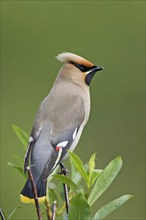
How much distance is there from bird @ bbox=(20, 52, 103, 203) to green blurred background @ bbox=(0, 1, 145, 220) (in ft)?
9.50

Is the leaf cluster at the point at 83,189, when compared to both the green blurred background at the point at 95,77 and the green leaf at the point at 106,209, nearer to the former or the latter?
the green leaf at the point at 106,209

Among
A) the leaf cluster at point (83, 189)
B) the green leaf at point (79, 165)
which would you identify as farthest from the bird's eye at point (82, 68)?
the green leaf at point (79, 165)

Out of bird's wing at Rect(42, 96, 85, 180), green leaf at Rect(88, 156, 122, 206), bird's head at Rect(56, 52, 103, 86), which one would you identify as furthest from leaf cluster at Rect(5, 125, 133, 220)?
bird's head at Rect(56, 52, 103, 86)

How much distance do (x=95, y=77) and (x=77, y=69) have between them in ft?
13.5

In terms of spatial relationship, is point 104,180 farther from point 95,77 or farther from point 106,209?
point 95,77

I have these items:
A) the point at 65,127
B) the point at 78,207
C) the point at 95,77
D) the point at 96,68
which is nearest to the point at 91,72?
the point at 96,68

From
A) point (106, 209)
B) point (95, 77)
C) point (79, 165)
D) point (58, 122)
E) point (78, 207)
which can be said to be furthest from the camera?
point (95, 77)

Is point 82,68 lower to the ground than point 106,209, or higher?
higher

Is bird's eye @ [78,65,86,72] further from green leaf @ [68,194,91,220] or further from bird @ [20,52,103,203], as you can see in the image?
green leaf @ [68,194,91,220]

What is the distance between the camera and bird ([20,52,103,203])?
123 inches

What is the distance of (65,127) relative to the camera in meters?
3.42

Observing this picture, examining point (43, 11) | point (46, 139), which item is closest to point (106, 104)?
point (43, 11)

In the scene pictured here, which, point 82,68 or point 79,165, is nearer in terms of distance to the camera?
point 79,165

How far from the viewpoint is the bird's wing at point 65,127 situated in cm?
327
